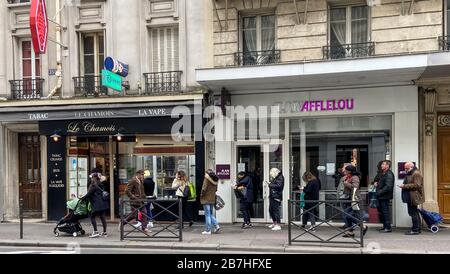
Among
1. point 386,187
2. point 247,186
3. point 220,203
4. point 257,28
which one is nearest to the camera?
point 386,187

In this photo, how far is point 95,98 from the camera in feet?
41.9

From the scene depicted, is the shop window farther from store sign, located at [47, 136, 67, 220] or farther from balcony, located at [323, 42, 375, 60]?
store sign, located at [47, 136, 67, 220]

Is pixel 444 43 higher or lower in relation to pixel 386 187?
higher

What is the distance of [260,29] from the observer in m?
12.4

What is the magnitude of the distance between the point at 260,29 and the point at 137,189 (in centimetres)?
561

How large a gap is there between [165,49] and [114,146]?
3316 mm

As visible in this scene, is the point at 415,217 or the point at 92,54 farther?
the point at 92,54

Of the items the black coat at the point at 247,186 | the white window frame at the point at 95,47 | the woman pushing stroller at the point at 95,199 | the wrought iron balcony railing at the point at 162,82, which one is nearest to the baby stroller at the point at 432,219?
the black coat at the point at 247,186

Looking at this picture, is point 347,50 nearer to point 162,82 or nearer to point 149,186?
point 162,82

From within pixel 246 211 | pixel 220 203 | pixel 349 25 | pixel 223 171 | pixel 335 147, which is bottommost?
pixel 246 211

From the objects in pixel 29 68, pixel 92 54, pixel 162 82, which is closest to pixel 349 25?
pixel 162 82

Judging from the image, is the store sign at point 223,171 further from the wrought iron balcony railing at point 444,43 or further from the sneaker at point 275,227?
the wrought iron balcony railing at point 444,43

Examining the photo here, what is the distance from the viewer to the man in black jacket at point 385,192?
399 inches
